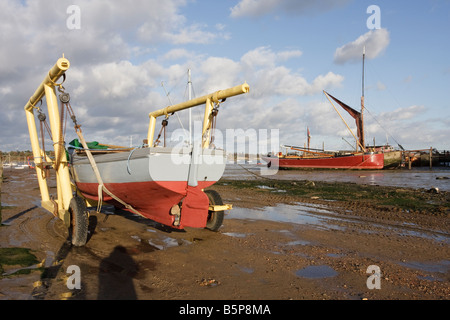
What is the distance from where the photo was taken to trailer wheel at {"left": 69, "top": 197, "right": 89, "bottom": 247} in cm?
605

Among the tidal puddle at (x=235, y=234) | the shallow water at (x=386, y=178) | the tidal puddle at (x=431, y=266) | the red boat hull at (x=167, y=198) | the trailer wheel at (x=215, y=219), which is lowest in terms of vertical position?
the tidal puddle at (x=431, y=266)

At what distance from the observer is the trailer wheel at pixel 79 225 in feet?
19.9

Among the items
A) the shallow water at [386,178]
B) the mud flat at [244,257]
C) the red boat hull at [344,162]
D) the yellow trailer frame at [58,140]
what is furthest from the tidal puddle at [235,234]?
the red boat hull at [344,162]

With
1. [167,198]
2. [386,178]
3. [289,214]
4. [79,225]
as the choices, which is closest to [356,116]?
[386,178]

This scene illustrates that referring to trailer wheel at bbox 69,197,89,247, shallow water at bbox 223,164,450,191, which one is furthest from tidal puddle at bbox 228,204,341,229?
trailer wheel at bbox 69,197,89,247

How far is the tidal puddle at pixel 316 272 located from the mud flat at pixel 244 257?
2 cm

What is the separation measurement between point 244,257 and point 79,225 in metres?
3.39

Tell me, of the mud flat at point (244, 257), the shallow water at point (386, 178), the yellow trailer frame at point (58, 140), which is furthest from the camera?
the shallow water at point (386, 178)

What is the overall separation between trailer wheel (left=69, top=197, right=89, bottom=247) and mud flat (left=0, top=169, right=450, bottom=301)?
0.58 feet

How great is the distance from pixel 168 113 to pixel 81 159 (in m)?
2.70

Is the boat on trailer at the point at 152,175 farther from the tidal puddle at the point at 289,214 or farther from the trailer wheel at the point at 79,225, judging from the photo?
the tidal puddle at the point at 289,214

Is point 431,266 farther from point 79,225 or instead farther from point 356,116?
point 356,116
